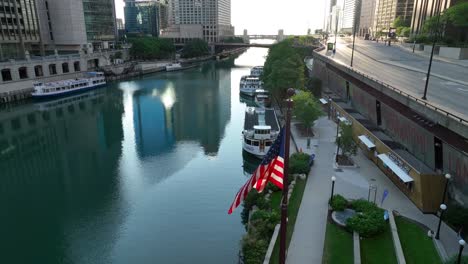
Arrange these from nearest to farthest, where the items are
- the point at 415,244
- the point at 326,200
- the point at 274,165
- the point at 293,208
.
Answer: the point at 274,165 < the point at 415,244 < the point at 293,208 < the point at 326,200

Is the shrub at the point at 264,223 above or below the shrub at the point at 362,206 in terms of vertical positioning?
below

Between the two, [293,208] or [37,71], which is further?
[37,71]

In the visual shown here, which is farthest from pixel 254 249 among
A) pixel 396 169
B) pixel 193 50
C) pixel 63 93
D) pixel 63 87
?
pixel 193 50

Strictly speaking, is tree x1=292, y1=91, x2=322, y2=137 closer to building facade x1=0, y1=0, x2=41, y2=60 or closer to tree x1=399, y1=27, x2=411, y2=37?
building facade x1=0, y1=0, x2=41, y2=60

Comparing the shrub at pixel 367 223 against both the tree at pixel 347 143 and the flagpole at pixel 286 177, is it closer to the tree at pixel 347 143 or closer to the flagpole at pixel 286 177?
the flagpole at pixel 286 177

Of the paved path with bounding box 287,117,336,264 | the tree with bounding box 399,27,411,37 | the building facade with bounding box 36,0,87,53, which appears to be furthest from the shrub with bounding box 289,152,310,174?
the tree with bounding box 399,27,411,37

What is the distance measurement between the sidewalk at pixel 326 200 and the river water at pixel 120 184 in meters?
5.86

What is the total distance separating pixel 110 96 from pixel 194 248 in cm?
7155

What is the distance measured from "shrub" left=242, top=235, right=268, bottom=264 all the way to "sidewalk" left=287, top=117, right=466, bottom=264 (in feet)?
5.48

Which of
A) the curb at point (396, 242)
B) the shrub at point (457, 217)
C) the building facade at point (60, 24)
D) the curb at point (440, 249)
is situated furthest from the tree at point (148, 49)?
the curb at point (440, 249)

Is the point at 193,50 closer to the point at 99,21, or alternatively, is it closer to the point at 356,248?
the point at 99,21

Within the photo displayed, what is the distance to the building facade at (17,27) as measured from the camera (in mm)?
101000

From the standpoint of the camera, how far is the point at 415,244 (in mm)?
21859

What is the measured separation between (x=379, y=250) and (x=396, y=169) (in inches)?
411
